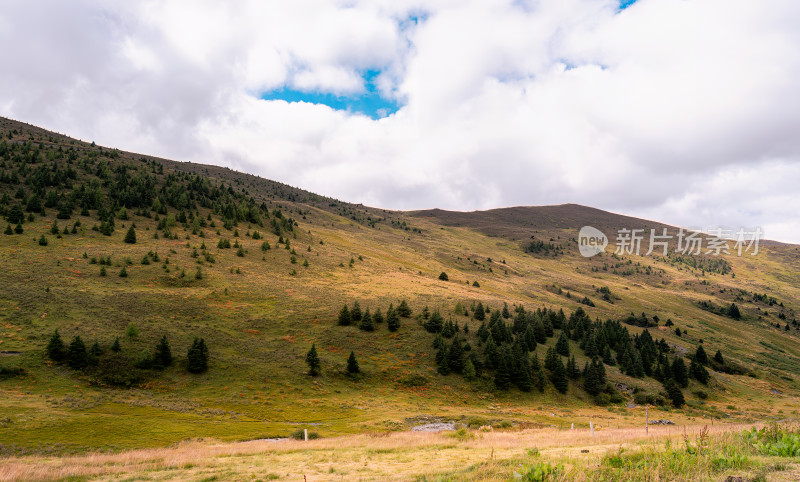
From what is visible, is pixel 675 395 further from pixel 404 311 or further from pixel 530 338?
pixel 404 311

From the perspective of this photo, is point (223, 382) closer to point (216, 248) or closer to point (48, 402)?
point (48, 402)

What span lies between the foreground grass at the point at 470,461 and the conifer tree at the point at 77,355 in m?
29.1

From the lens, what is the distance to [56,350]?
4547cm

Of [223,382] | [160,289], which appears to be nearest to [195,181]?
[160,289]

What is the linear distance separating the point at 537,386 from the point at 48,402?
65.6m

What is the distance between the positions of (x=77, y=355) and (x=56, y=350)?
2.73 metres

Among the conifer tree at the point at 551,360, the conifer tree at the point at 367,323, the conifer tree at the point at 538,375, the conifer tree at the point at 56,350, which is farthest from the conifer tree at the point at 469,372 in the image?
the conifer tree at the point at 56,350

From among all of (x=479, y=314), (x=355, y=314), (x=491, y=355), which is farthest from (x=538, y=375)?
(x=355, y=314)

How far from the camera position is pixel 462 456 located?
16.4 m

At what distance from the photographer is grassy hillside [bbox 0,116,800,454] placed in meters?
39.7

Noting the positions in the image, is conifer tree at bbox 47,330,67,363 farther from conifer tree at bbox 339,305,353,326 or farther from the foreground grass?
conifer tree at bbox 339,305,353,326

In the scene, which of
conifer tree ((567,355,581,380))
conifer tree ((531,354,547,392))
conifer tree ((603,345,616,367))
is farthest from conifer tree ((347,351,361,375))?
conifer tree ((603,345,616,367))

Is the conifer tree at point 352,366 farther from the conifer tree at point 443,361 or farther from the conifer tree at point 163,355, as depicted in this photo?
the conifer tree at point 163,355

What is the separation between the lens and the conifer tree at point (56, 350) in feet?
149
